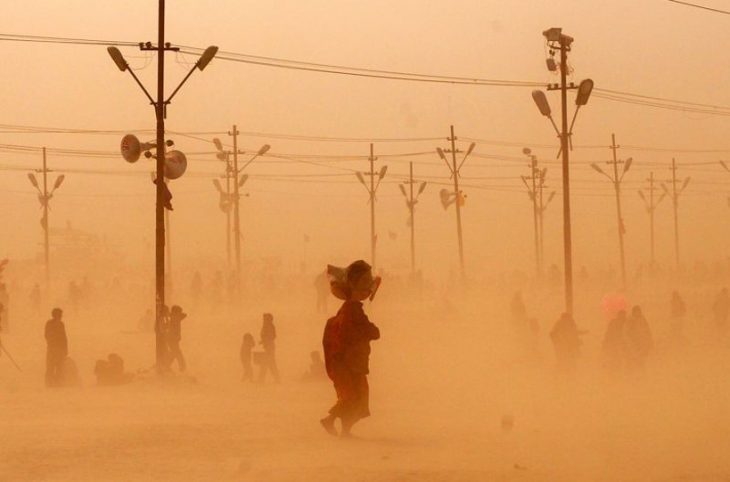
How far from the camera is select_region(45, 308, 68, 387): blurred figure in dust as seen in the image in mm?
21422

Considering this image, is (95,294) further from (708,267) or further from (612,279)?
(708,267)

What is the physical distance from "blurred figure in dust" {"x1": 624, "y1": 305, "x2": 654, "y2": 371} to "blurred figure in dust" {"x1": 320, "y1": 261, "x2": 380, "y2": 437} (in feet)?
40.6

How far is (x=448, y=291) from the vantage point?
58531 mm

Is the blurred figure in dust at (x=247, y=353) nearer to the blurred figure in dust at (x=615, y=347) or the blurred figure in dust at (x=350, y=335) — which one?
the blurred figure in dust at (x=615, y=347)

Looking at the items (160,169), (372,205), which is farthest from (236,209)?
(160,169)

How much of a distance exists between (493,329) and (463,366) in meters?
10.7

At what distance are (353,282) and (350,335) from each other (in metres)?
0.58

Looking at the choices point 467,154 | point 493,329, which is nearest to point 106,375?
point 493,329

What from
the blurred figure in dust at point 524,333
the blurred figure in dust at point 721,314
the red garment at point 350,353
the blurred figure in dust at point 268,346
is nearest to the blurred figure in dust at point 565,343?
the blurred figure in dust at point 524,333

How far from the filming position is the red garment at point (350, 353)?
1159 centimetres

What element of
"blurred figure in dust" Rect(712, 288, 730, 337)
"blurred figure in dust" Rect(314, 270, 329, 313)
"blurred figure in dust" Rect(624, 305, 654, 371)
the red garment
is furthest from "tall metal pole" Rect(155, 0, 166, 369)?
"blurred figure in dust" Rect(314, 270, 329, 313)

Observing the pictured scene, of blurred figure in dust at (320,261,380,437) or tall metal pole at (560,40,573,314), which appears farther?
tall metal pole at (560,40,573,314)

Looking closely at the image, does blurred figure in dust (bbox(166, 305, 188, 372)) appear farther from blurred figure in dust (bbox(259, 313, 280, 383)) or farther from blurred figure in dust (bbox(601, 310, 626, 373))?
blurred figure in dust (bbox(601, 310, 626, 373))

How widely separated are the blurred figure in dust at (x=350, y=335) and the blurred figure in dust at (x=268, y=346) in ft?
34.7
